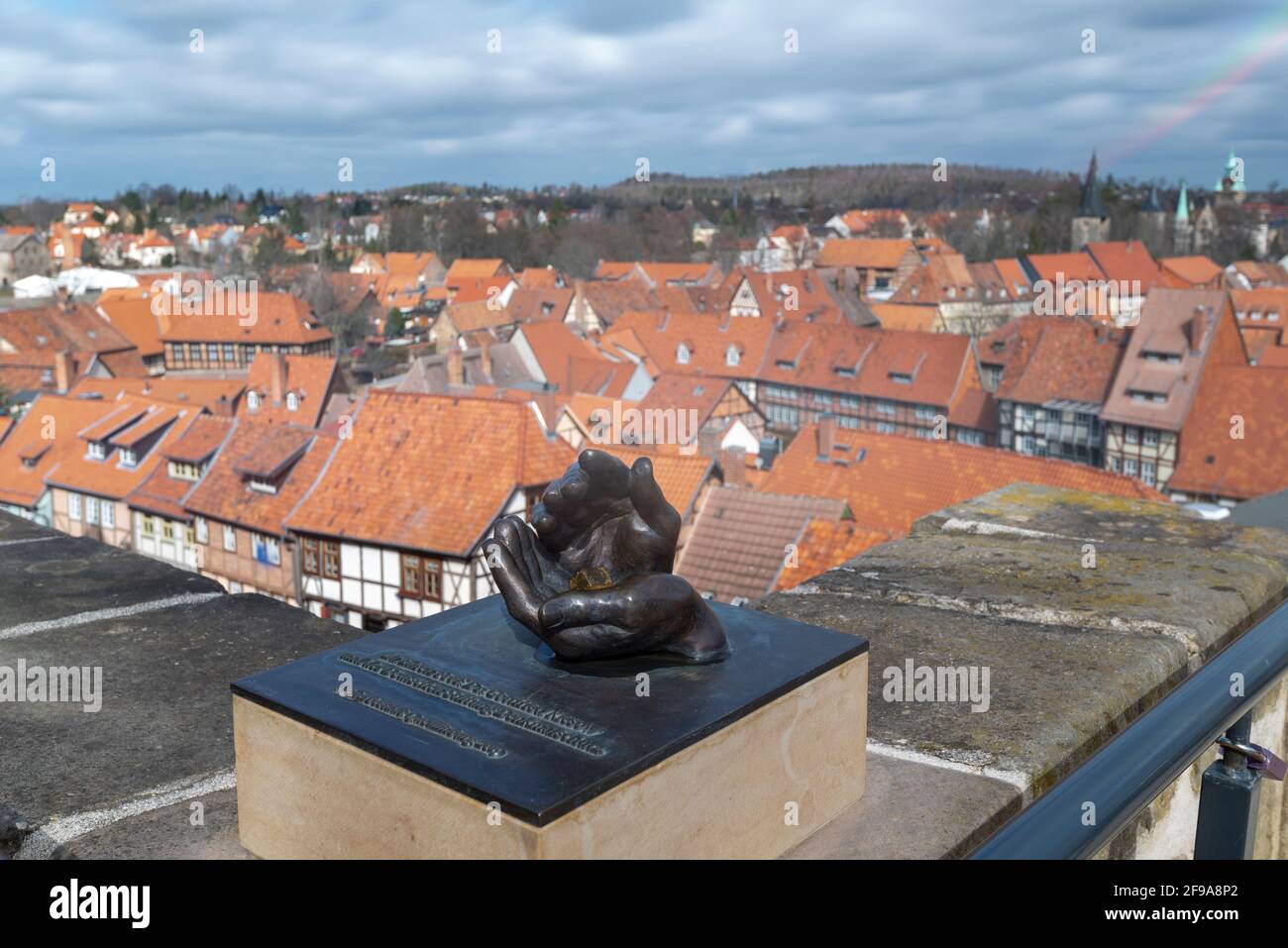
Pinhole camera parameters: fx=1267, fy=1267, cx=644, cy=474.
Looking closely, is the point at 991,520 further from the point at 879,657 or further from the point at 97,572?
the point at 97,572

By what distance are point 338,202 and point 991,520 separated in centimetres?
17191

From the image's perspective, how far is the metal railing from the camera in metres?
1.52

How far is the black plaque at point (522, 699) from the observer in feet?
6.31

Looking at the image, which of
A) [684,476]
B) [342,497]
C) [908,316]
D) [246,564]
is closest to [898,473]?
[684,476]

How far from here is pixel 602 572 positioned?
8.38 ft

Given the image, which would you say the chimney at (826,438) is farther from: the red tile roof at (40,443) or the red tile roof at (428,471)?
the red tile roof at (40,443)

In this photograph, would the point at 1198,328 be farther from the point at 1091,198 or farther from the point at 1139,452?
the point at 1091,198

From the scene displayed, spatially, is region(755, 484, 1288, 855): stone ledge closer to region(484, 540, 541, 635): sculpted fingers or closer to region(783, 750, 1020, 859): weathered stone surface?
region(783, 750, 1020, 859): weathered stone surface

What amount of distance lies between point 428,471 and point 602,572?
75.1 feet

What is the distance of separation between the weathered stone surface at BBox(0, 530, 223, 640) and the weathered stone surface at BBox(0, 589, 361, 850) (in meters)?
0.16

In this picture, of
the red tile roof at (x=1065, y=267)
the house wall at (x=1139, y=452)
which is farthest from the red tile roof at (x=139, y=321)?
the red tile roof at (x=1065, y=267)

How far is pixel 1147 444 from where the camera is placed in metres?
40.7

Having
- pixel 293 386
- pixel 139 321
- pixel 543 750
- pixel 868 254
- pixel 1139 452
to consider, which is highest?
pixel 868 254

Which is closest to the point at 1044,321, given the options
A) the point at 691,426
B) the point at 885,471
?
the point at 691,426
